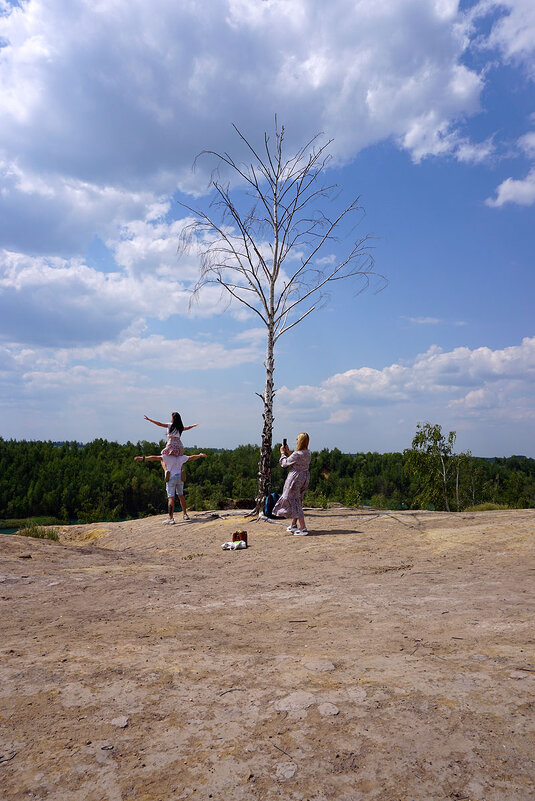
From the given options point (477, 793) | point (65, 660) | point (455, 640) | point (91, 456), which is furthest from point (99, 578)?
point (91, 456)

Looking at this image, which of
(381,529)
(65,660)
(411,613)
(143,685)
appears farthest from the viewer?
(381,529)

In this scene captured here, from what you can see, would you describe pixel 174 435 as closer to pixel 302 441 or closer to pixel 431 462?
pixel 302 441

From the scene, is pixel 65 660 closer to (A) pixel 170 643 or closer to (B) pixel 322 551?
(A) pixel 170 643

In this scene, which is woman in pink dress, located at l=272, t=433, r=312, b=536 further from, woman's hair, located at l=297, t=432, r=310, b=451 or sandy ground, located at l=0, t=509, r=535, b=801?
sandy ground, located at l=0, t=509, r=535, b=801

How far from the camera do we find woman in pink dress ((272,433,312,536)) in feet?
35.2

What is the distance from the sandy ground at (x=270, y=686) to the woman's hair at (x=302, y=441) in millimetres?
4008

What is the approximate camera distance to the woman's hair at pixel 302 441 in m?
10.8

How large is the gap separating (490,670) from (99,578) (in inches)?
206

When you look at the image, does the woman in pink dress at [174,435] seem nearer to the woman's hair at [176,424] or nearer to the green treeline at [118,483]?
the woman's hair at [176,424]

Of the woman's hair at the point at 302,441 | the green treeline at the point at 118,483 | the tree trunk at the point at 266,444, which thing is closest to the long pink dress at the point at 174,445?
the tree trunk at the point at 266,444

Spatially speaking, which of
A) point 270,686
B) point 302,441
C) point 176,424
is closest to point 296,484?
point 302,441

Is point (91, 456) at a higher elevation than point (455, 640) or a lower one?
higher

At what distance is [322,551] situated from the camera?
29.5ft

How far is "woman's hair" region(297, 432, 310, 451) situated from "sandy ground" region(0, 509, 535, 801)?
4008mm
